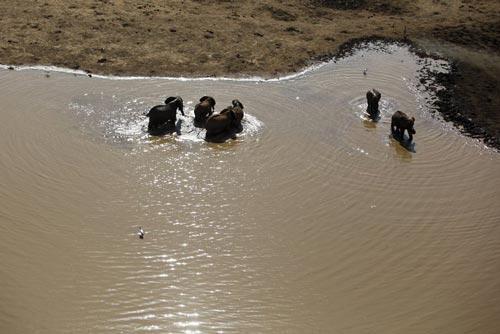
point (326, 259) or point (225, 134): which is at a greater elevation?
point (225, 134)

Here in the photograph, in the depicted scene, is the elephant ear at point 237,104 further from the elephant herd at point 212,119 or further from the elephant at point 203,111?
the elephant at point 203,111

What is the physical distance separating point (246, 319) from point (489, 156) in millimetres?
8562

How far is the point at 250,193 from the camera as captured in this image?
37.2 feet

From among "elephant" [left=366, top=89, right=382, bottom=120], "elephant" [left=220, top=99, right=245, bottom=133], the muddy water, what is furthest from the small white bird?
"elephant" [left=366, top=89, right=382, bottom=120]

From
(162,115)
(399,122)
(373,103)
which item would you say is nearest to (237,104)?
(162,115)

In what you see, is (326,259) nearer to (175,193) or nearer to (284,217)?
(284,217)

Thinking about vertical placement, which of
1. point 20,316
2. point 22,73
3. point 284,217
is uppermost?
point 22,73

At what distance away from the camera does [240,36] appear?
751 inches

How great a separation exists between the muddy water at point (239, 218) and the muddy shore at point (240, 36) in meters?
1.26

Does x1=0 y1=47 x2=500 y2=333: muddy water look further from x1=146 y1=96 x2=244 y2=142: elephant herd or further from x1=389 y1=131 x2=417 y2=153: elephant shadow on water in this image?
x1=146 y1=96 x2=244 y2=142: elephant herd

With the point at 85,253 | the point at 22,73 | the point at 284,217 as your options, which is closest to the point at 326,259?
the point at 284,217

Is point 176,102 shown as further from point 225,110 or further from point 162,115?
point 225,110

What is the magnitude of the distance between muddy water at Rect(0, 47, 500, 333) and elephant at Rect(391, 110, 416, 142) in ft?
1.16

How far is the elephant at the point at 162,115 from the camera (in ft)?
42.5
